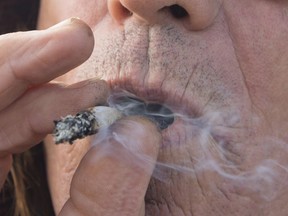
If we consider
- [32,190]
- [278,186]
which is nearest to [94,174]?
[278,186]

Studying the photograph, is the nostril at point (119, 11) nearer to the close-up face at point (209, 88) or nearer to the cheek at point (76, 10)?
the close-up face at point (209, 88)

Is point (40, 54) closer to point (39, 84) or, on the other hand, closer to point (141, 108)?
point (39, 84)

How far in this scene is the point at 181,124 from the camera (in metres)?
1.46

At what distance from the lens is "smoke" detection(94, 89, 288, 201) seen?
146 cm

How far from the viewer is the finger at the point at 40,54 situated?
1.27 metres

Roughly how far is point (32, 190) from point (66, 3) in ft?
2.74

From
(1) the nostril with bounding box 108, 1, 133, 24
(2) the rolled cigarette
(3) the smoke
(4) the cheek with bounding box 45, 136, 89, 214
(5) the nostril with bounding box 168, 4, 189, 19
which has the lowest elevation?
(4) the cheek with bounding box 45, 136, 89, 214

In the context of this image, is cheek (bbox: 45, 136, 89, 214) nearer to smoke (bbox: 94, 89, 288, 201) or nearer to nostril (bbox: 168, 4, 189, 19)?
smoke (bbox: 94, 89, 288, 201)

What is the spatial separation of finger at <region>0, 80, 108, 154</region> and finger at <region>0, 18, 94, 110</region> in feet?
0.12

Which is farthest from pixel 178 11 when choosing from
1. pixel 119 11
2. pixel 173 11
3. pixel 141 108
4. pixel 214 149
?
pixel 214 149

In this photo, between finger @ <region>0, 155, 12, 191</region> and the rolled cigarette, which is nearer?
the rolled cigarette

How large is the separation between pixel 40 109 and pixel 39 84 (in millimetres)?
62

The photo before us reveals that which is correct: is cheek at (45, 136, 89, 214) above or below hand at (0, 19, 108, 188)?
below

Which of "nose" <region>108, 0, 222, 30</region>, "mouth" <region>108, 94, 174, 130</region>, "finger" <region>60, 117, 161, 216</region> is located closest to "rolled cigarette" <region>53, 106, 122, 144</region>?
"finger" <region>60, 117, 161, 216</region>
